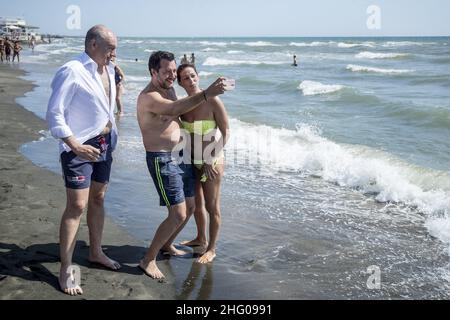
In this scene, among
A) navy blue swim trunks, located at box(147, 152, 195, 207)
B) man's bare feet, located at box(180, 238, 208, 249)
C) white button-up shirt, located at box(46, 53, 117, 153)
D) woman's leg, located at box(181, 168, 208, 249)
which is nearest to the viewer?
white button-up shirt, located at box(46, 53, 117, 153)

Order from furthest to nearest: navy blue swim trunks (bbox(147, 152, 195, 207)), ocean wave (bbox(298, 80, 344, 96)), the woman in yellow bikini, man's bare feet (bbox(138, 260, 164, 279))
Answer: ocean wave (bbox(298, 80, 344, 96)), the woman in yellow bikini, man's bare feet (bbox(138, 260, 164, 279)), navy blue swim trunks (bbox(147, 152, 195, 207))

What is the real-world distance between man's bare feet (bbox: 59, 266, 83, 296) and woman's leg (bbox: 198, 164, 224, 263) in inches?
47.0

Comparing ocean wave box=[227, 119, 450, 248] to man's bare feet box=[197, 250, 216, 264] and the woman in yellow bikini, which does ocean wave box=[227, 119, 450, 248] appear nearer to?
man's bare feet box=[197, 250, 216, 264]

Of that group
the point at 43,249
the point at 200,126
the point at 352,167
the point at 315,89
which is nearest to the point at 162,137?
the point at 200,126

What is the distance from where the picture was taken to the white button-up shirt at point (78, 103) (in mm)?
3434

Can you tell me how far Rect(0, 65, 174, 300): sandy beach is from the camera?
378cm

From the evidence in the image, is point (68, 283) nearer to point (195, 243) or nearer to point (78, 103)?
point (78, 103)

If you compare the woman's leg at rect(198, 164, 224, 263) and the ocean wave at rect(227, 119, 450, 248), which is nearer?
the woman's leg at rect(198, 164, 224, 263)

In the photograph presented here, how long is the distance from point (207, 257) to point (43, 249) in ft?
4.89

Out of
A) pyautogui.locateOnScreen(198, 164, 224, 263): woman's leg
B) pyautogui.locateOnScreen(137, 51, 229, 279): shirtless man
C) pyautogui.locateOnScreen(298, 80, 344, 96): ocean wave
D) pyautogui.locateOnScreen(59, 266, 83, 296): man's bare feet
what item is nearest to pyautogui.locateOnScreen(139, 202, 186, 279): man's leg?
pyautogui.locateOnScreen(137, 51, 229, 279): shirtless man

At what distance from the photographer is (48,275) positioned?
3.93 metres
